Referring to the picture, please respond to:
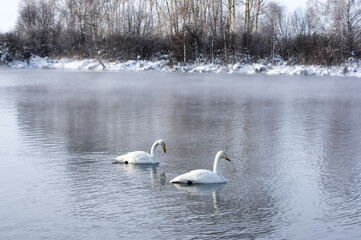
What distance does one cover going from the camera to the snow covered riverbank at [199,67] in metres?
35.3

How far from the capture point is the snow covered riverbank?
35281 millimetres

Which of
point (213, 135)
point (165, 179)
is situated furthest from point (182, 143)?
point (165, 179)

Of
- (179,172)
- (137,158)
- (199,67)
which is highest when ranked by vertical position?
(199,67)

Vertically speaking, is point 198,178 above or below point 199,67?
below

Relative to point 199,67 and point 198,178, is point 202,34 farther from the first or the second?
point 198,178

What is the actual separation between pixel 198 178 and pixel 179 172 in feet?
2.61

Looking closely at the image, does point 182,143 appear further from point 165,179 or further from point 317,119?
point 317,119

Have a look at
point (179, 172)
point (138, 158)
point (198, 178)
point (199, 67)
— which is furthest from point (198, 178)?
point (199, 67)

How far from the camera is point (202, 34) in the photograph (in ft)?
144

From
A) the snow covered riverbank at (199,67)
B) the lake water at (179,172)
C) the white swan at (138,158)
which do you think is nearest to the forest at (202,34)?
the snow covered riverbank at (199,67)

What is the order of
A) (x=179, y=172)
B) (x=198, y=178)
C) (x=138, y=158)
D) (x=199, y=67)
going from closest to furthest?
(x=198, y=178) → (x=179, y=172) → (x=138, y=158) → (x=199, y=67)

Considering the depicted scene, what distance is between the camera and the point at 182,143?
1070 centimetres

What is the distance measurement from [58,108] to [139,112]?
3013 mm

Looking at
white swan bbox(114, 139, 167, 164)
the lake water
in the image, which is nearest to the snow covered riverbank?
the lake water
